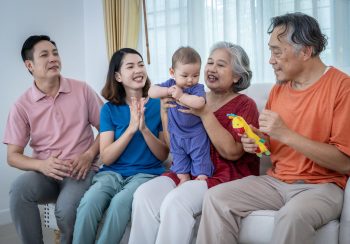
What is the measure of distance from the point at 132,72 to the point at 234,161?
28.2 inches

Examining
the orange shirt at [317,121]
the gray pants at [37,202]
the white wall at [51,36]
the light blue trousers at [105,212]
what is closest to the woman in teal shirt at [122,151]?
the light blue trousers at [105,212]

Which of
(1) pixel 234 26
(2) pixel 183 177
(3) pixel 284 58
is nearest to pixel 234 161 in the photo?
(2) pixel 183 177

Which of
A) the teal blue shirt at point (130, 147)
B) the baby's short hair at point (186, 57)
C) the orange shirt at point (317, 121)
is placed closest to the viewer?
the orange shirt at point (317, 121)

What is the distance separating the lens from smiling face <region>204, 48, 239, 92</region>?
1.99 metres

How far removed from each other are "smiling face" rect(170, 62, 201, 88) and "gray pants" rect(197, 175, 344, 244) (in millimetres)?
483

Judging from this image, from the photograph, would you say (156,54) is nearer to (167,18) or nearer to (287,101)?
(167,18)

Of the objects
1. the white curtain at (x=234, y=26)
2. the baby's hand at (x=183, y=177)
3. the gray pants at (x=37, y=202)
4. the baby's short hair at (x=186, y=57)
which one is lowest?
the gray pants at (x=37, y=202)

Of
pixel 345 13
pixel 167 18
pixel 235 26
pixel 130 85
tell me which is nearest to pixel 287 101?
pixel 130 85

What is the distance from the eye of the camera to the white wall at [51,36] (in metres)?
3.33

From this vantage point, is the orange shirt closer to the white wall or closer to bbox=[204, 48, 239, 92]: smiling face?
bbox=[204, 48, 239, 92]: smiling face

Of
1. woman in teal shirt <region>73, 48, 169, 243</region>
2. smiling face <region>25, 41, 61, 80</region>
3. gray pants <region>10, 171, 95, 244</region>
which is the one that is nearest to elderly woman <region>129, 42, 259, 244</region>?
woman in teal shirt <region>73, 48, 169, 243</region>

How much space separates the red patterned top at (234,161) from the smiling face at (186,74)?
208mm

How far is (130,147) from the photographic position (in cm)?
216

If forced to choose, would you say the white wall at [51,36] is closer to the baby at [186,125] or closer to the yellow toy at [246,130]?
the baby at [186,125]
